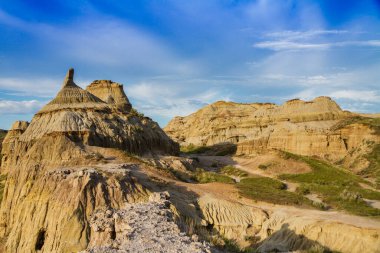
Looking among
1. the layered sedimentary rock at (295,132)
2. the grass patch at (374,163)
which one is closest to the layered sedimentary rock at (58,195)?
the grass patch at (374,163)

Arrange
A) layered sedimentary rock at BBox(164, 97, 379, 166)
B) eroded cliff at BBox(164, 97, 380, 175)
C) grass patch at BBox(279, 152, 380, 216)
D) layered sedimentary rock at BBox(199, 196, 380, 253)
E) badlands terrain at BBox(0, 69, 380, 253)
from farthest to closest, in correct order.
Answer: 1. layered sedimentary rock at BBox(164, 97, 379, 166)
2. eroded cliff at BBox(164, 97, 380, 175)
3. grass patch at BBox(279, 152, 380, 216)
4. layered sedimentary rock at BBox(199, 196, 380, 253)
5. badlands terrain at BBox(0, 69, 380, 253)

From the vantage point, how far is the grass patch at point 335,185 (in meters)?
22.3

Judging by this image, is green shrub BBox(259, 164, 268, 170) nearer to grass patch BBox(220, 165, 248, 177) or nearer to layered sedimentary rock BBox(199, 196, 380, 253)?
grass patch BBox(220, 165, 248, 177)

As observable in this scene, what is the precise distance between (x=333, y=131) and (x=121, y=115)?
98.1 feet

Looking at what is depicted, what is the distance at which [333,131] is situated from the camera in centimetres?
5594

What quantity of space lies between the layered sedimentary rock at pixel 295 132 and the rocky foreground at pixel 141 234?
1757 inches

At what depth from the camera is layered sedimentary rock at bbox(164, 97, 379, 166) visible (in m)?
54.2

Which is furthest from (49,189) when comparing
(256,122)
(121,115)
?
(256,122)

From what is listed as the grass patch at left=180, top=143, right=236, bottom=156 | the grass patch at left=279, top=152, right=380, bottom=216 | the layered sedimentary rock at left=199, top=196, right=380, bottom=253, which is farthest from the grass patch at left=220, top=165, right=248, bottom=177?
the layered sedimentary rock at left=199, top=196, right=380, bottom=253

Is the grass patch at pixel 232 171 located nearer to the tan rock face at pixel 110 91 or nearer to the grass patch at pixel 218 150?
the grass patch at pixel 218 150

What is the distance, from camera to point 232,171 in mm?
45031

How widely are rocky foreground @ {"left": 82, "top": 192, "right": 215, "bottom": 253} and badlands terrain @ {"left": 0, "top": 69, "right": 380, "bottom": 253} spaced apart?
4 cm

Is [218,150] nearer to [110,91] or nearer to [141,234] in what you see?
[110,91]

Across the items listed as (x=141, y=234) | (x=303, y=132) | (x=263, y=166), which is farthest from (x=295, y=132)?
(x=141, y=234)
